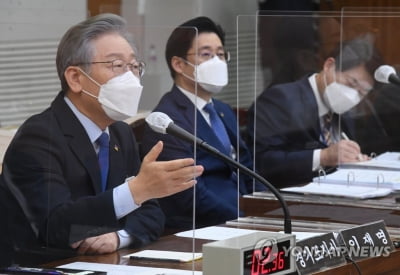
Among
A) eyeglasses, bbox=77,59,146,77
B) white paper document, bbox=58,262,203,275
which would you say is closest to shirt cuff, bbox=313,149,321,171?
eyeglasses, bbox=77,59,146,77

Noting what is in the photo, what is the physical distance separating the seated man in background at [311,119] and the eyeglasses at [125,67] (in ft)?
5.08

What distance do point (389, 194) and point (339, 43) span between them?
0.69 m

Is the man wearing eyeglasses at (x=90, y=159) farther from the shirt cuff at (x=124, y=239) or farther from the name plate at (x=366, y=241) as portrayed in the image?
the name plate at (x=366, y=241)

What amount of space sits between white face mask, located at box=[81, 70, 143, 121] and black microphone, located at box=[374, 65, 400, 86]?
183cm

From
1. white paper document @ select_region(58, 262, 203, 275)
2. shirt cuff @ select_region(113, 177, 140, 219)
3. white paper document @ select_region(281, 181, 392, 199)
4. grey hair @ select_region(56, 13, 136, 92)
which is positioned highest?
grey hair @ select_region(56, 13, 136, 92)

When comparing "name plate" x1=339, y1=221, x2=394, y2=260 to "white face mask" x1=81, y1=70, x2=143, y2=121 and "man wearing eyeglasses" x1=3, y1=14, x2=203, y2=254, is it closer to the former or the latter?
"man wearing eyeglasses" x1=3, y1=14, x2=203, y2=254

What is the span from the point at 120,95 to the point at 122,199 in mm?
284

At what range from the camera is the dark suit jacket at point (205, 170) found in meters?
Answer: 3.30

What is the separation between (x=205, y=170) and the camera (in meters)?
4.60

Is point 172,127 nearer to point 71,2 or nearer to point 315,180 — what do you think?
point 315,180

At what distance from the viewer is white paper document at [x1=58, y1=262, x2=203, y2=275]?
310cm

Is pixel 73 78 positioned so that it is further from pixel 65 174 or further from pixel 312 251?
pixel 312 251

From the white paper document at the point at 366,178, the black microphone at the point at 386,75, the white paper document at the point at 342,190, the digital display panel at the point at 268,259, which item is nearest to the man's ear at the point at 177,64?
the digital display panel at the point at 268,259

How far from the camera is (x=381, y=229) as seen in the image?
3.55 m
